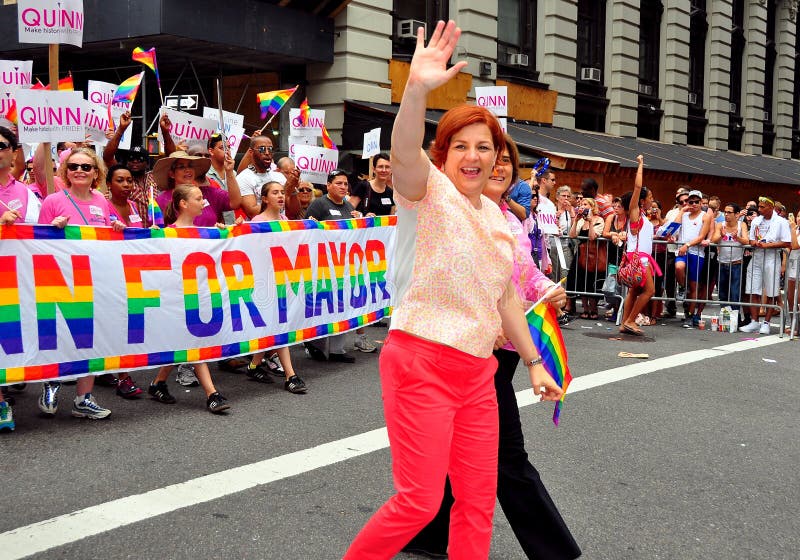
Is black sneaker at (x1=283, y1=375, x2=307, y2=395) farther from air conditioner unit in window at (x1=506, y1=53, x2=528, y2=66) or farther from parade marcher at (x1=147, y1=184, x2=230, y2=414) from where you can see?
air conditioner unit in window at (x1=506, y1=53, x2=528, y2=66)

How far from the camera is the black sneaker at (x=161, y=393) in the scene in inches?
287

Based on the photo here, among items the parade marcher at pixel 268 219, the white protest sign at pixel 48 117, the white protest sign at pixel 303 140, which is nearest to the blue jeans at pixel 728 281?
Result: the white protest sign at pixel 303 140

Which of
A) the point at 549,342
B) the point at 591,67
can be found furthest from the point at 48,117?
the point at 591,67

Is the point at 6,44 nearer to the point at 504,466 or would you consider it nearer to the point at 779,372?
the point at 779,372

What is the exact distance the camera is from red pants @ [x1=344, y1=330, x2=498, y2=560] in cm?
310

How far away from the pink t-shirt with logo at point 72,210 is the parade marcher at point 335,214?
279 cm

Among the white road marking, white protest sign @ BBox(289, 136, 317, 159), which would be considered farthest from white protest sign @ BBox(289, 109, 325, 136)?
the white road marking

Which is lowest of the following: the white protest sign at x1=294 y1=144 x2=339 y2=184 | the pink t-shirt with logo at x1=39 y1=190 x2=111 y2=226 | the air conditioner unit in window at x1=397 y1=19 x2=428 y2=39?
the pink t-shirt with logo at x1=39 y1=190 x2=111 y2=226

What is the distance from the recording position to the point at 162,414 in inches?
271

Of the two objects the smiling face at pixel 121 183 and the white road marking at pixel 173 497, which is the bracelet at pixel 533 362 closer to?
the white road marking at pixel 173 497

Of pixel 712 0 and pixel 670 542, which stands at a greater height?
pixel 712 0

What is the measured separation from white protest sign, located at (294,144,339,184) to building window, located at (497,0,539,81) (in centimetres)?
1281

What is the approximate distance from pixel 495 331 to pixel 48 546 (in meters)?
2.34

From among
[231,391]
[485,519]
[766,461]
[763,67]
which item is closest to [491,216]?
[485,519]
